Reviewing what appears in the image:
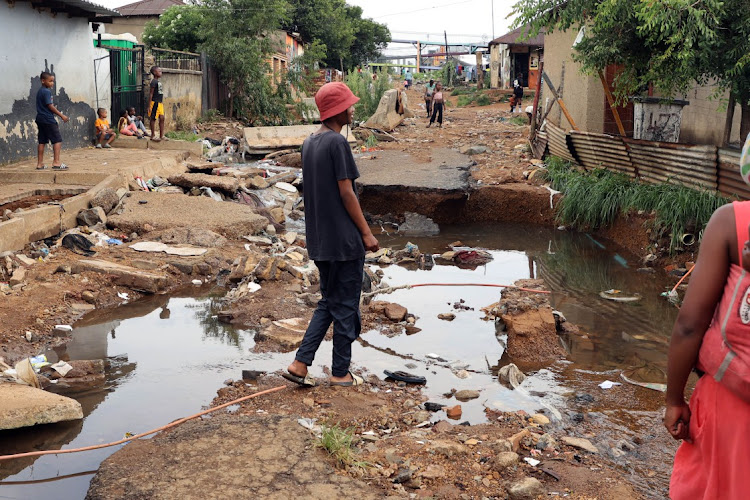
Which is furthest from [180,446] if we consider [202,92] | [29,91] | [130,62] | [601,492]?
[202,92]

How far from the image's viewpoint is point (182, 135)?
1781 cm

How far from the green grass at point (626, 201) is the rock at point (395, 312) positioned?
3.62 m

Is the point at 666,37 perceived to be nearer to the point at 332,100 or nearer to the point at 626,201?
the point at 626,201

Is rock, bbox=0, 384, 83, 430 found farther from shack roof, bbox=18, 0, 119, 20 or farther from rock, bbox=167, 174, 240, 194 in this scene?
shack roof, bbox=18, 0, 119, 20

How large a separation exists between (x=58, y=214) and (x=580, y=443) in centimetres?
641

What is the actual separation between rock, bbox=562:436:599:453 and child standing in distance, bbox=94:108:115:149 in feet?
42.2

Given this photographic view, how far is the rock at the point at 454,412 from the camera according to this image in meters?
4.13

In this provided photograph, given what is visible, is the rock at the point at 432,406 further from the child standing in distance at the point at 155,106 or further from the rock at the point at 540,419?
the child standing in distance at the point at 155,106

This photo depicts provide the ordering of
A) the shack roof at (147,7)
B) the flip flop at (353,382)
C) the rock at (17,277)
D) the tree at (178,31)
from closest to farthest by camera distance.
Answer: the flip flop at (353,382), the rock at (17,277), the tree at (178,31), the shack roof at (147,7)

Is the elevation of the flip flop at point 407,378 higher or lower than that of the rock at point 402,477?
lower

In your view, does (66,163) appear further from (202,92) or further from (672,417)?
(672,417)

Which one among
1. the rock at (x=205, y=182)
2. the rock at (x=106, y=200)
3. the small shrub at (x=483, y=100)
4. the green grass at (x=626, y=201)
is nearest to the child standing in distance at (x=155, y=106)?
the rock at (x=205, y=182)

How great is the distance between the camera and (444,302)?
22.2ft

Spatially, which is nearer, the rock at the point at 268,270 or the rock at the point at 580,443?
the rock at the point at 580,443
